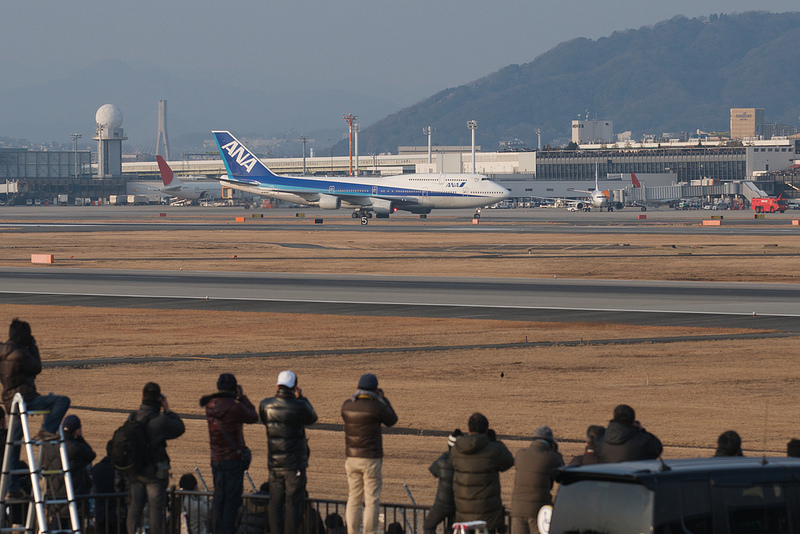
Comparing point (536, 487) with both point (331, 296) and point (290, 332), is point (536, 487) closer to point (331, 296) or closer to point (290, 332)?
point (290, 332)

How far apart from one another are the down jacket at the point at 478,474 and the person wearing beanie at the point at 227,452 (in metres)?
3.17

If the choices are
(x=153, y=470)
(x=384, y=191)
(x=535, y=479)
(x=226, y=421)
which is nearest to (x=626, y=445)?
(x=535, y=479)

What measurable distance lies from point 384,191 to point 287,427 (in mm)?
101422

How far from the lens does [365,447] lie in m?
14.1

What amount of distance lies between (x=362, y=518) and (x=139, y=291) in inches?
1390

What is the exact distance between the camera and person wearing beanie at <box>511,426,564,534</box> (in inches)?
500

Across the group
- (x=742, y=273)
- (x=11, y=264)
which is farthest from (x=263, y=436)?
(x=11, y=264)

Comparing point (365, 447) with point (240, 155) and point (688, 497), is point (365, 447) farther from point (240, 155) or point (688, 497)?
point (240, 155)

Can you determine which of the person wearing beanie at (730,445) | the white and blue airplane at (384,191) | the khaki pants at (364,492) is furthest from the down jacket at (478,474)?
the white and blue airplane at (384,191)

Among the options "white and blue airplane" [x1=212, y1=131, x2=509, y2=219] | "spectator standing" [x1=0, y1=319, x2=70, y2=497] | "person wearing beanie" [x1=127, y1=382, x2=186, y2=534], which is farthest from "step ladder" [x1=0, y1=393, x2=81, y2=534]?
"white and blue airplane" [x1=212, y1=131, x2=509, y2=219]

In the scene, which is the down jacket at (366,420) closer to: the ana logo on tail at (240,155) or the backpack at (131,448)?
the backpack at (131,448)

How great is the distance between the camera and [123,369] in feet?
94.4

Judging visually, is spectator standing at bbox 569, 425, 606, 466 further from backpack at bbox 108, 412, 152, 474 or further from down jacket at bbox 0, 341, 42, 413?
down jacket at bbox 0, 341, 42, 413

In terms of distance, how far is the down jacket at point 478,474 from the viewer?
42.0 feet
